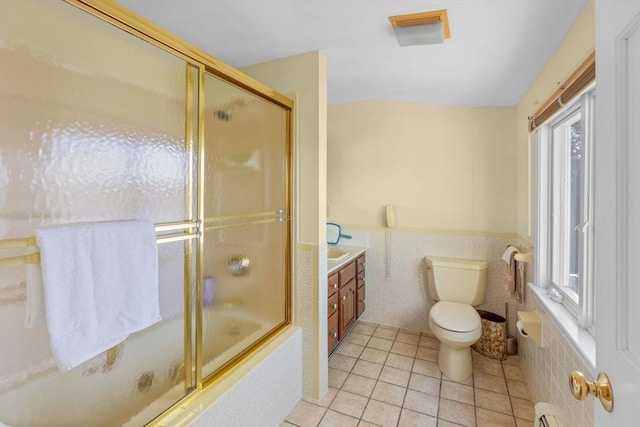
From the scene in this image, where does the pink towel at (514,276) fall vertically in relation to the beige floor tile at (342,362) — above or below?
above

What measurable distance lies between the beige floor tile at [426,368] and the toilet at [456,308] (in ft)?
0.15

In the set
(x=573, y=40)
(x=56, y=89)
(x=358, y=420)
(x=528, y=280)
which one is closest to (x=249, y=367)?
(x=358, y=420)

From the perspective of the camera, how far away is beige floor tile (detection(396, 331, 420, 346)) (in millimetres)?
2661

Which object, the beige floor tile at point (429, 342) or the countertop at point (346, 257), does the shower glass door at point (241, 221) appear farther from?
the beige floor tile at point (429, 342)

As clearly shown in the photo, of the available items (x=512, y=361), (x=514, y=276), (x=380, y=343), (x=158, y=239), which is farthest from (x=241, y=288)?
(x=512, y=361)

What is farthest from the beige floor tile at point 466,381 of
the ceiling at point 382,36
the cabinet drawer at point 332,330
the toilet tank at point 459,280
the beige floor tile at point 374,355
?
the ceiling at point 382,36

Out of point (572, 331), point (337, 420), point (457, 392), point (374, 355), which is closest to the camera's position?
point (572, 331)

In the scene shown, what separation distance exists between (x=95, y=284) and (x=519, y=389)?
252 centimetres

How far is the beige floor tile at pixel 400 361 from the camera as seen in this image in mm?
2277

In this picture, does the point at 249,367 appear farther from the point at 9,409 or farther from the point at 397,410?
the point at 397,410

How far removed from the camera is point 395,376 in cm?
215

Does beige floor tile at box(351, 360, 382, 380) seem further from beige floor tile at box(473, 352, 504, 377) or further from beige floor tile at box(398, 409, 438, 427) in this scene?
beige floor tile at box(473, 352, 504, 377)

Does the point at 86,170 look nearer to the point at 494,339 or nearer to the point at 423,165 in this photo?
the point at 423,165

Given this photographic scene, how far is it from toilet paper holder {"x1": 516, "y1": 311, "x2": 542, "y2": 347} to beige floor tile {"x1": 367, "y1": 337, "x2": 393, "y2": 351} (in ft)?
3.70
